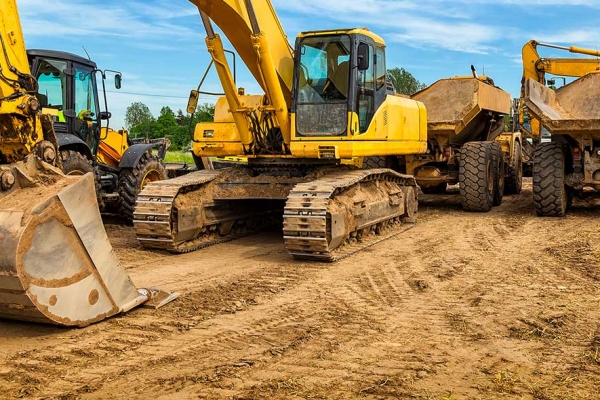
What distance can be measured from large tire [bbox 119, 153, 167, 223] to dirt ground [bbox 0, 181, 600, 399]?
8.43 feet

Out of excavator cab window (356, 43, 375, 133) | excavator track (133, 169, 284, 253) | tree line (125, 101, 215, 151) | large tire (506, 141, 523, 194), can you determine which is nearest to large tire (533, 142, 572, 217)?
excavator cab window (356, 43, 375, 133)

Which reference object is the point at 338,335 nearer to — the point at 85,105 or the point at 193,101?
the point at 193,101

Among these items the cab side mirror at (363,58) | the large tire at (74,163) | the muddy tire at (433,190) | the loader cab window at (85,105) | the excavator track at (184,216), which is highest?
the cab side mirror at (363,58)

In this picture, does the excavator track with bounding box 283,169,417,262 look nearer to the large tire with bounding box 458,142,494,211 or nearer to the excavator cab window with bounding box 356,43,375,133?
the excavator cab window with bounding box 356,43,375,133

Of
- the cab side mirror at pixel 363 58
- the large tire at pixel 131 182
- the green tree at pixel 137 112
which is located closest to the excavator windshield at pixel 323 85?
the cab side mirror at pixel 363 58

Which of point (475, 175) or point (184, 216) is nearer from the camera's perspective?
point (184, 216)

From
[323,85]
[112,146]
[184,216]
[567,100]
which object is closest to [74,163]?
[184,216]

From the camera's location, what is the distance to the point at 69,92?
412 inches

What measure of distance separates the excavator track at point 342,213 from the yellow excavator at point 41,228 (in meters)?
2.43

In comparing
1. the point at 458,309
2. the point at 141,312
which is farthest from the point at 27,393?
the point at 458,309

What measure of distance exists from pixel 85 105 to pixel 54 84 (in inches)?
25.5

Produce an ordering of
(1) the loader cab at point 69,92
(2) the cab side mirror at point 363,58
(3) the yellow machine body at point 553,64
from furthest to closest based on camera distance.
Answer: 1. (3) the yellow machine body at point 553,64
2. (1) the loader cab at point 69,92
3. (2) the cab side mirror at point 363,58

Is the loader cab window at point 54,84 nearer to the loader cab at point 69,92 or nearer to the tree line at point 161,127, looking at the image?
the loader cab at point 69,92

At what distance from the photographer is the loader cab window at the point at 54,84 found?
10250mm
